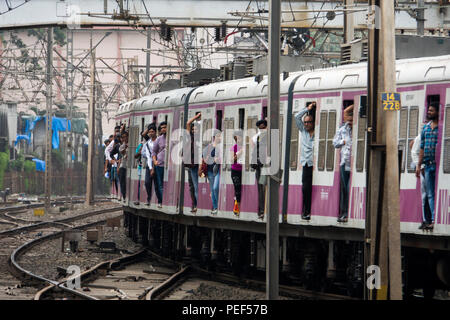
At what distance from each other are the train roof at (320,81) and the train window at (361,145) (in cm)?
60

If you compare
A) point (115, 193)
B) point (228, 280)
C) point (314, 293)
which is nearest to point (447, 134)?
point (314, 293)

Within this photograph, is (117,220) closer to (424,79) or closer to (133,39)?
(424,79)

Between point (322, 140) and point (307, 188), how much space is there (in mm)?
820

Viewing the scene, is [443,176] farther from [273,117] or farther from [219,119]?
Answer: [219,119]

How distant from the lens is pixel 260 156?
18391 millimetres

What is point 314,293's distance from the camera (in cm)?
1711

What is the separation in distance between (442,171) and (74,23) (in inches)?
750

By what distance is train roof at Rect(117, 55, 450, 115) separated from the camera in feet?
48.9

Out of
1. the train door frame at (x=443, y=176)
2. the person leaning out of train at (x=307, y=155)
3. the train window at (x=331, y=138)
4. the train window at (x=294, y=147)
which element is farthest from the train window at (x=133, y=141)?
the train door frame at (x=443, y=176)

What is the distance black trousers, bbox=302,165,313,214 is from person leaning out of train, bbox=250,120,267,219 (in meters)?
1.00

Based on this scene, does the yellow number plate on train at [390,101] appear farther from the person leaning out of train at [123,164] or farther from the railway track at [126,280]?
the person leaning out of train at [123,164]

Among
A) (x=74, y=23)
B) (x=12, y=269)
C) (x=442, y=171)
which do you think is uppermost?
(x=74, y=23)

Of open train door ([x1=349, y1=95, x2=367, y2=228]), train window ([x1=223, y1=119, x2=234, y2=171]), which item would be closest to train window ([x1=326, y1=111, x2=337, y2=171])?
open train door ([x1=349, y1=95, x2=367, y2=228])

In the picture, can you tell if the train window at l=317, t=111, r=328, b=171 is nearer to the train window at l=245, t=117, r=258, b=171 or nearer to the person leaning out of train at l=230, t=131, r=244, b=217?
the train window at l=245, t=117, r=258, b=171
